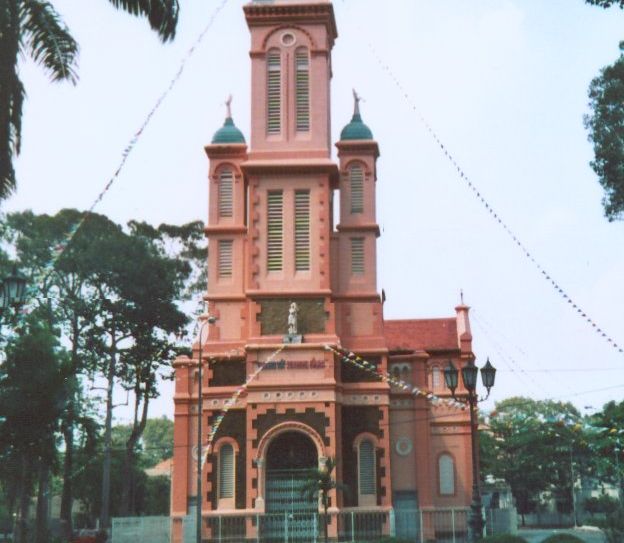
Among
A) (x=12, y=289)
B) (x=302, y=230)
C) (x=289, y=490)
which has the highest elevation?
(x=302, y=230)

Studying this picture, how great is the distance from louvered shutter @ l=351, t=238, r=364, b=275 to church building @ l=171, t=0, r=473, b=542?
2.5 inches

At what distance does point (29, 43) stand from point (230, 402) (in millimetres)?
24629

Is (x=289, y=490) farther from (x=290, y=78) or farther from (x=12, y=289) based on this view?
(x=12, y=289)

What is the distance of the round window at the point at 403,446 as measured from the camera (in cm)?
4134

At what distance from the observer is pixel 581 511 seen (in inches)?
3100

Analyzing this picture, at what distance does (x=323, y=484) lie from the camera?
35.5 m

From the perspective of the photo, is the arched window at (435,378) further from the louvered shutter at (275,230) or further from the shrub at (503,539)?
the shrub at (503,539)

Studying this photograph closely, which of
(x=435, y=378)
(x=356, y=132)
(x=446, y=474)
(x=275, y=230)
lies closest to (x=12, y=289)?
(x=275, y=230)

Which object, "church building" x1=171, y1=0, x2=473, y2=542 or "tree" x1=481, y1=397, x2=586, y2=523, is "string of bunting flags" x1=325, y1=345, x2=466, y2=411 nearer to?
"church building" x1=171, y1=0, x2=473, y2=542

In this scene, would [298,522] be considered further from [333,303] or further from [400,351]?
[400,351]

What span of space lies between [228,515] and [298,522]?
2.82 meters

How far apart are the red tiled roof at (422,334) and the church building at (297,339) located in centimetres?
744

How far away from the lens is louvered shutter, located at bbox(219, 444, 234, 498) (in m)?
39.3

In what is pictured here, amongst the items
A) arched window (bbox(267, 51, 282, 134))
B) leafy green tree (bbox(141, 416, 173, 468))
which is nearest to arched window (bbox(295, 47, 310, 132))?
arched window (bbox(267, 51, 282, 134))
